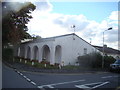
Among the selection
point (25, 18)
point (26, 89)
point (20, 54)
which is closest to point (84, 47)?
point (25, 18)

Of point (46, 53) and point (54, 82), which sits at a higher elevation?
point (46, 53)

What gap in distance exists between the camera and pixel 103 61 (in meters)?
24.0

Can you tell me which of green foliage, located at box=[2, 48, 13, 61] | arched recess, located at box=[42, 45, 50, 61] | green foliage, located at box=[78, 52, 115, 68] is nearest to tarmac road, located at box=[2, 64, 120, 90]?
green foliage, located at box=[78, 52, 115, 68]

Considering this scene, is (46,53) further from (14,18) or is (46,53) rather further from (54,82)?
(54,82)

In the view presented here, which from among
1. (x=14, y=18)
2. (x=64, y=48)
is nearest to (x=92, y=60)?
(x=64, y=48)

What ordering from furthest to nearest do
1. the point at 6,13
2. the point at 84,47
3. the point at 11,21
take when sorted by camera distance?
the point at 84,47 → the point at 11,21 → the point at 6,13

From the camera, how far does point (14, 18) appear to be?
2441 cm

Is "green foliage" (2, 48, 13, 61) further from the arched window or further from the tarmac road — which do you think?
the tarmac road

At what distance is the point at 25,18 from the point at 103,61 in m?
15.7

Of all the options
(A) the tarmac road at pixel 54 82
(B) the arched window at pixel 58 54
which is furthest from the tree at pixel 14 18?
(A) the tarmac road at pixel 54 82

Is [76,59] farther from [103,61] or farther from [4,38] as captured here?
[4,38]

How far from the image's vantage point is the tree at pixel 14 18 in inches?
844

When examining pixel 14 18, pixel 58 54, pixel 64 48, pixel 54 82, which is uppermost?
pixel 14 18

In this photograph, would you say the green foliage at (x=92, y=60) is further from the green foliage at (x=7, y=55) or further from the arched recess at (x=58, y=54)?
the green foliage at (x=7, y=55)
